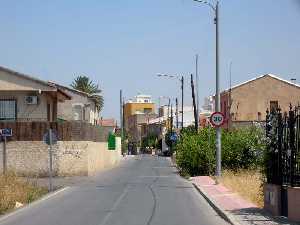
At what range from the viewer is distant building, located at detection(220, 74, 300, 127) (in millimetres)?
81562

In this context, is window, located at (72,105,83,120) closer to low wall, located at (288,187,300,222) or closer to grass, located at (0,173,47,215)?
grass, located at (0,173,47,215)

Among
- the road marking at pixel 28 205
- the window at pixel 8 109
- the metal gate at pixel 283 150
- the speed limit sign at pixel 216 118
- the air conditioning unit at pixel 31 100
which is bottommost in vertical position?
the road marking at pixel 28 205

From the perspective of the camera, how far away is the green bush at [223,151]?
3978 centimetres

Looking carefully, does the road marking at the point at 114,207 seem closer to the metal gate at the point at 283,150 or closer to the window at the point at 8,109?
the metal gate at the point at 283,150

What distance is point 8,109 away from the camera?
47.4 m

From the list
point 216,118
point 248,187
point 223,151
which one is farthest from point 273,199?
point 223,151

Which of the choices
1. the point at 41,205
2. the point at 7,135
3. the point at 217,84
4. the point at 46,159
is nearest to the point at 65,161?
the point at 46,159

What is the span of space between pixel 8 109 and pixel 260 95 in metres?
41.5

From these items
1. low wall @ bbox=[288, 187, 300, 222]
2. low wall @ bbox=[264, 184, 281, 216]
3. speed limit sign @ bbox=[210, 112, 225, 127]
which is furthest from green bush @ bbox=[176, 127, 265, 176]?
low wall @ bbox=[288, 187, 300, 222]

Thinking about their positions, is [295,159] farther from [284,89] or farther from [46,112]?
[284,89]

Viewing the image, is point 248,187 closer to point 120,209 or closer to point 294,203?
point 120,209

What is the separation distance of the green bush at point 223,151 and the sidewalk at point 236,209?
483 inches

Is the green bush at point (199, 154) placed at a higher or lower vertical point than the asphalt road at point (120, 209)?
higher

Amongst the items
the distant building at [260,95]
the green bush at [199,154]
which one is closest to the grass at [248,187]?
the green bush at [199,154]
